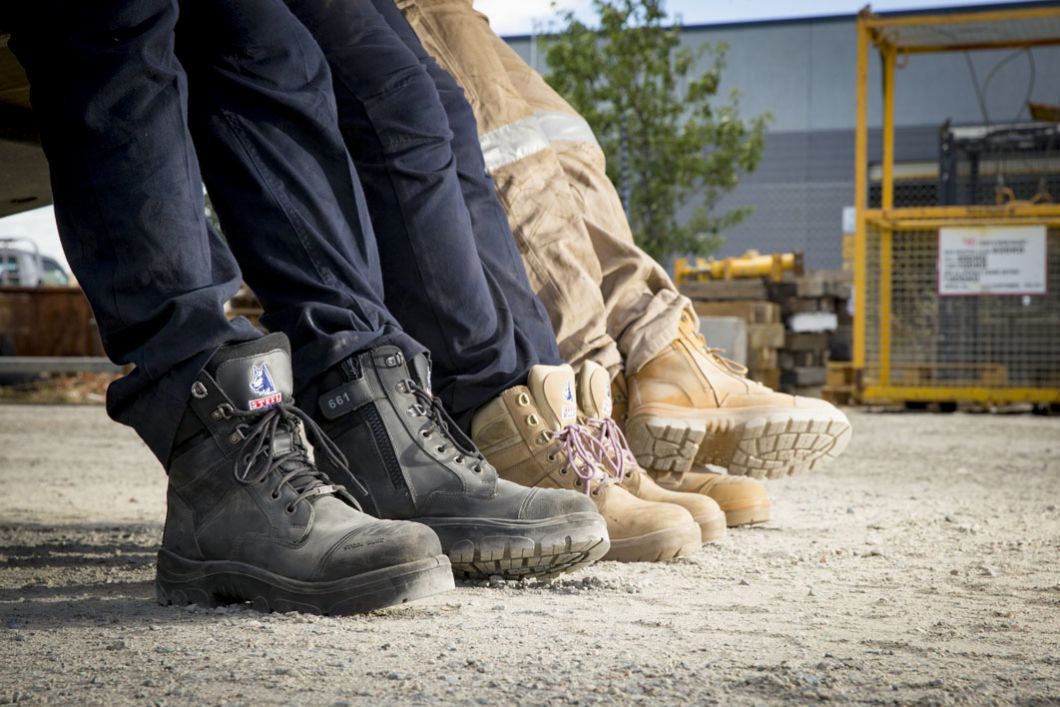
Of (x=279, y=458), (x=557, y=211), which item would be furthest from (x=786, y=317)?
(x=279, y=458)

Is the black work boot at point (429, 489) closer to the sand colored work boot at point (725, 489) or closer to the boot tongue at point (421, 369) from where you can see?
the boot tongue at point (421, 369)

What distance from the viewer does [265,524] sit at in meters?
1.71

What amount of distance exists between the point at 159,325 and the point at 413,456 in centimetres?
44

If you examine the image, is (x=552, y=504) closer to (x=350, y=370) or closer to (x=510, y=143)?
Answer: (x=350, y=370)

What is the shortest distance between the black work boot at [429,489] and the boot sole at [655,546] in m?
0.32

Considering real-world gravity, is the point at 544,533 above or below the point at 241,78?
below

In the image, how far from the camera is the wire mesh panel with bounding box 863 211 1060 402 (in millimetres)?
9234

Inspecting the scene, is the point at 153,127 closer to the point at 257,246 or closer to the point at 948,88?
the point at 257,246

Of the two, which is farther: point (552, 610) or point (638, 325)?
point (638, 325)

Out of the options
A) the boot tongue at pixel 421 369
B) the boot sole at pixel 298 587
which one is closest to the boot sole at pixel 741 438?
the boot tongue at pixel 421 369

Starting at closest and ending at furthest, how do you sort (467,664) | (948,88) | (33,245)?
(467,664), (33,245), (948,88)

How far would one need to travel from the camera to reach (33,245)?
52.0ft

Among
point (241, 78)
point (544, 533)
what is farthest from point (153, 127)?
point (544, 533)

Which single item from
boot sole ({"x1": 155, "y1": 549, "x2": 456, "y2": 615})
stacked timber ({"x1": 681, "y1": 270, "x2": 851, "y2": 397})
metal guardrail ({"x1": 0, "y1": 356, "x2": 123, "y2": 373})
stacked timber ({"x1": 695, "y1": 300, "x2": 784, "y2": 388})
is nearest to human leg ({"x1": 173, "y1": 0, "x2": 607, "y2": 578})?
boot sole ({"x1": 155, "y1": 549, "x2": 456, "y2": 615})
